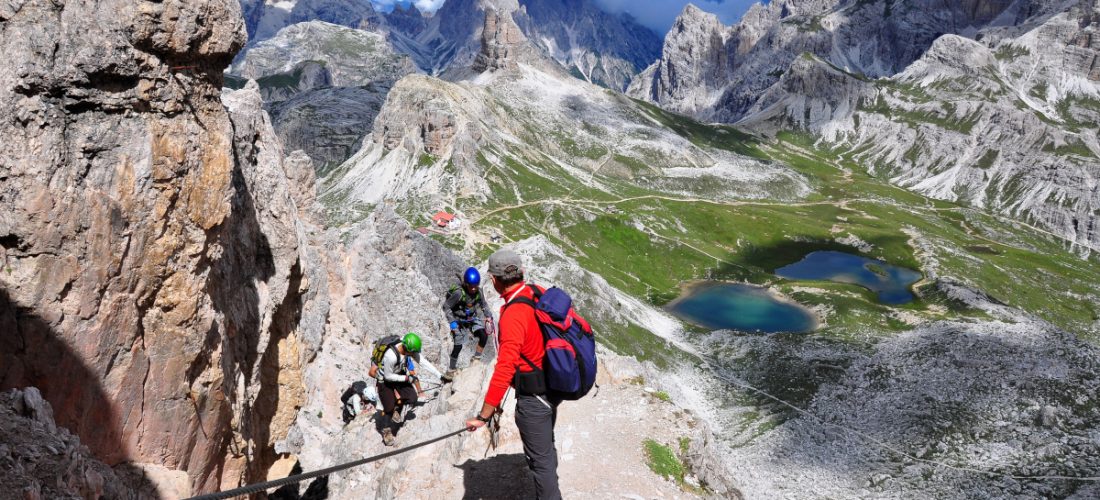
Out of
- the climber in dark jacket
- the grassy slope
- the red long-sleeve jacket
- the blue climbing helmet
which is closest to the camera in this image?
the red long-sleeve jacket

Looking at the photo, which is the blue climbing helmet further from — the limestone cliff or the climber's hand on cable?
the climber's hand on cable

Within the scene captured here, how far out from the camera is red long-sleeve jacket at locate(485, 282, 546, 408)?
9797 mm

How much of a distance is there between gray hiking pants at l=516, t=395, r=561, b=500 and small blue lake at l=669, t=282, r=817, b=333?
339 feet

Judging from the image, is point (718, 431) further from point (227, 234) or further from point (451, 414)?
point (227, 234)

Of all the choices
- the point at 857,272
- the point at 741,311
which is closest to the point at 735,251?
the point at 857,272

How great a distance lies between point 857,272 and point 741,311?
205 feet

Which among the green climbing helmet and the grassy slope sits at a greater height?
the green climbing helmet

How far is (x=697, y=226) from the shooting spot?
184375 mm

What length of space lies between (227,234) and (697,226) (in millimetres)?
178887

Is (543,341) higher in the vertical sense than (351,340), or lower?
higher

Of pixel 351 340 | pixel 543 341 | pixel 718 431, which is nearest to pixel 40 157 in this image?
pixel 543 341

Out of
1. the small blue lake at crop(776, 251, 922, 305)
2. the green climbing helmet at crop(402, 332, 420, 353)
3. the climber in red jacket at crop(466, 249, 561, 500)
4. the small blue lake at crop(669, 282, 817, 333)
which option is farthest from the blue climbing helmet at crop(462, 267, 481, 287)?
the small blue lake at crop(776, 251, 922, 305)

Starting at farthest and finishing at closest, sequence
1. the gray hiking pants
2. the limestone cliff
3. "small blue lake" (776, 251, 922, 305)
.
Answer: "small blue lake" (776, 251, 922, 305), the gray hiking pants, the limestone cliff

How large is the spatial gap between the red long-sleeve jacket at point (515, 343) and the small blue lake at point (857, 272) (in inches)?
6065
